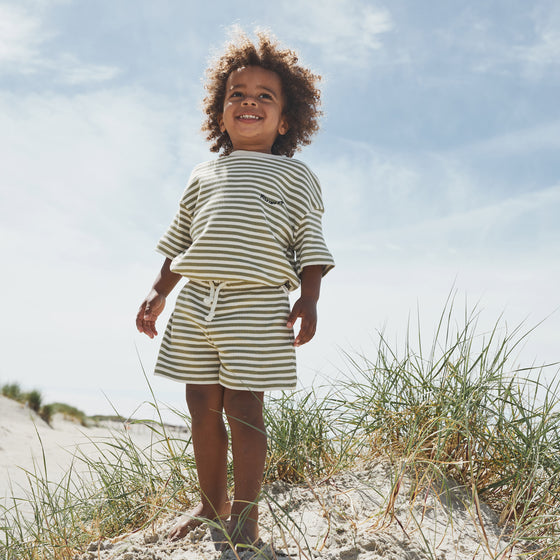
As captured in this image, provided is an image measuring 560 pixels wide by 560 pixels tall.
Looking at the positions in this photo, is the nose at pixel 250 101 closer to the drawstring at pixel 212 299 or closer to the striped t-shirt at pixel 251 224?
the striped t-shirt at pixel 251 224

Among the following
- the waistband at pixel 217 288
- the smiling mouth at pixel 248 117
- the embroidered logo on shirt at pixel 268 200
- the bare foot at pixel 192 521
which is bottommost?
the bare foot at pixel 192 521

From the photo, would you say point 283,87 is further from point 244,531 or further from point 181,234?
point 244,531

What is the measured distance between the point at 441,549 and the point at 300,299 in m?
1.01

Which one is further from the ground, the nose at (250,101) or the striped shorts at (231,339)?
the nose at (250,101)

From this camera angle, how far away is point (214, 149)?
2.97m

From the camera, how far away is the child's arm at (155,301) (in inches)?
95.9

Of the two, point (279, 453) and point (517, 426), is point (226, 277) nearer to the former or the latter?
point (279, 453)

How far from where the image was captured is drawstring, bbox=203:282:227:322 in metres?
2.12

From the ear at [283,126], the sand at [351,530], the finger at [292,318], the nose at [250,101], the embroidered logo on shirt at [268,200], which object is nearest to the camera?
the sand at [351,530]

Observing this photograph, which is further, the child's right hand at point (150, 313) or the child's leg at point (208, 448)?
the child's right hand at point (150, 313)

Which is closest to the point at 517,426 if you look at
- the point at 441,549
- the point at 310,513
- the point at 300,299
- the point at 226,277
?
the point at 441,549

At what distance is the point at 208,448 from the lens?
7.25ft

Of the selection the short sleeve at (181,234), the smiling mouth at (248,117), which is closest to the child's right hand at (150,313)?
the short sleeve at (181,234)

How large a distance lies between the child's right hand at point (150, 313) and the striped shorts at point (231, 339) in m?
0.21
